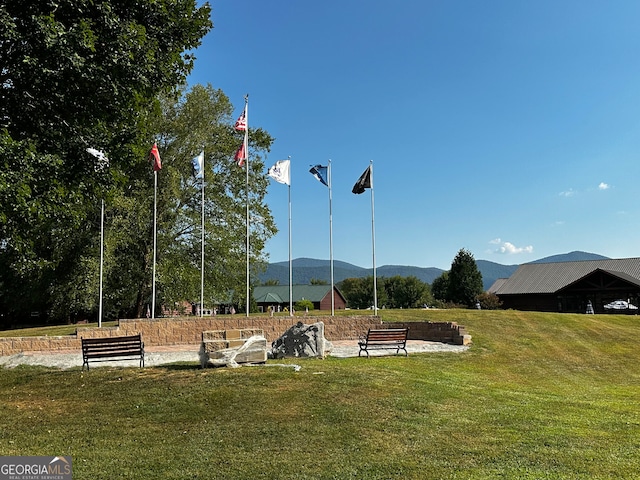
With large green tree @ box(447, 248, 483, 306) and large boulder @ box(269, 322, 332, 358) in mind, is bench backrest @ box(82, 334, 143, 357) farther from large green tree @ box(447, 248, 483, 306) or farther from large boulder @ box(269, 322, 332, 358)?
large green tree @ box(447, 248, 483, 306)

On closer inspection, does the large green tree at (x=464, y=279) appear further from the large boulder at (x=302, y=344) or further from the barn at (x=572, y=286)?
the large boulder at (x=302, y=344)

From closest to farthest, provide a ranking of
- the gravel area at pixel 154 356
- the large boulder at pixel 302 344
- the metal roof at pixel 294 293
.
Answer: the gravel area at pixel 154 356 < the large boulder at pixel 302 344 < the metal roof at pixel 294 293

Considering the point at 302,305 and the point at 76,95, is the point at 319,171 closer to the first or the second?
the point at 76,95

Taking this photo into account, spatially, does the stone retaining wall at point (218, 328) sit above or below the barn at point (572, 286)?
below

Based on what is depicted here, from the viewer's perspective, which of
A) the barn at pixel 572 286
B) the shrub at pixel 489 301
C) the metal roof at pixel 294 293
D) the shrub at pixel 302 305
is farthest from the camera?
the metal roof at pixel 294 293

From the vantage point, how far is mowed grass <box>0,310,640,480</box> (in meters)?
6.03

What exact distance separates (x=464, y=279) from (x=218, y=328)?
167ft

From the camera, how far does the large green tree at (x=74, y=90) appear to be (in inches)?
393

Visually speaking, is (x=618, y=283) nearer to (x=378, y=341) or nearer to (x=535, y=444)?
(x=378, y=341)

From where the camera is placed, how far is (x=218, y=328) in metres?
21.2

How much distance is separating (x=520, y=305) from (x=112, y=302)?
42981mm

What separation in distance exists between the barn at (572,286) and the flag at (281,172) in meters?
34.4

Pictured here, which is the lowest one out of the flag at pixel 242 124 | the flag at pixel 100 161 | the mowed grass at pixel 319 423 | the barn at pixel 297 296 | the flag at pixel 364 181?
the mowed grass at pixel 319 423

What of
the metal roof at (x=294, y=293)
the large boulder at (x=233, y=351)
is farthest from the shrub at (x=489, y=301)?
the large boulder at (x=233, y=351)
